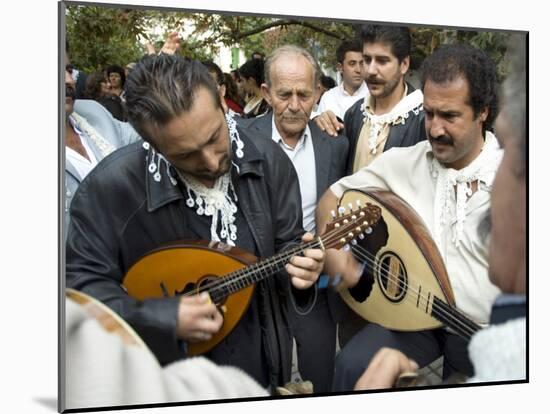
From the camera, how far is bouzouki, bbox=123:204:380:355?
16.6ft

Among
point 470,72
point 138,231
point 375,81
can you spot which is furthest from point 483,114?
point 138,231

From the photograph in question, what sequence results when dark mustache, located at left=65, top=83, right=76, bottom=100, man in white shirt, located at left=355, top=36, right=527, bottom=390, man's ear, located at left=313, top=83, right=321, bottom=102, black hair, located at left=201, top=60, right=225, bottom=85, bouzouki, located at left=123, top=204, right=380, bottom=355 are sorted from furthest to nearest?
man in white shirt, located at left=355, top=36, right=527, bottom=390 → man's ear, located at left=313, top=83, right=321, bottom=102 → black hair, located at left=201, top=60, right=225, bottom=85 → bouzouki, located at left=123, top=204, right=380, bottom=355 → dark mustache, located at left=65, top=83, right=76, bottom=100

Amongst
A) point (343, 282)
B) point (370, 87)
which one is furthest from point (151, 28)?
point (343, 282)

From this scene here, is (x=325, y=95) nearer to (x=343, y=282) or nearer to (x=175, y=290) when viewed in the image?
(x=343, y=282)

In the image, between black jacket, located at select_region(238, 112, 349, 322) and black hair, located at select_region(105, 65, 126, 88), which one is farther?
Answer: black jacket, located at select_region(238, 112, 349, 322)

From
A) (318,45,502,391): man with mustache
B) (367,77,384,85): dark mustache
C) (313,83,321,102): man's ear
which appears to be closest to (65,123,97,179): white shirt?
(313,83,321,102): man's ear

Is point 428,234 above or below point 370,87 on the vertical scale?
below

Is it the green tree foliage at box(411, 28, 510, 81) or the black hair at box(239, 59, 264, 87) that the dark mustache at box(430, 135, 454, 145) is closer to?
the green tree foliage at box(411, 28, 510, 81)

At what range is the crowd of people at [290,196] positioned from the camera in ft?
16.5

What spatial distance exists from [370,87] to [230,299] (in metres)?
1.52

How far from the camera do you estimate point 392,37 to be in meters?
5.59

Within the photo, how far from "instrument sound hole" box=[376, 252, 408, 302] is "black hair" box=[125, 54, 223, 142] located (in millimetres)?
1497

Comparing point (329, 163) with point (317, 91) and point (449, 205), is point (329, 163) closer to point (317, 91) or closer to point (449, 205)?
point (317, 91)

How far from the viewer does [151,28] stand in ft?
16.8
